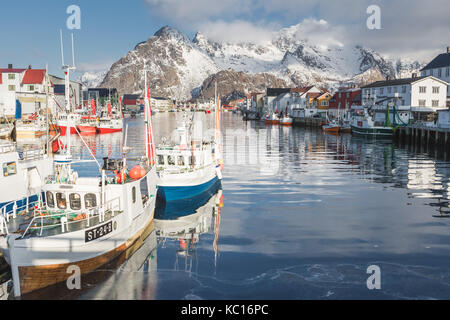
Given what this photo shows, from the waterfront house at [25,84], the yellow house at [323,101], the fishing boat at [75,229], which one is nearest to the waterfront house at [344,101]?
the yellow house at [323,101]

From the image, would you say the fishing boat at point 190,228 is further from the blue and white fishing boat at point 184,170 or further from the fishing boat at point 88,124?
the fishing boat at point 88,124

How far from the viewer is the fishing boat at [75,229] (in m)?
16.1

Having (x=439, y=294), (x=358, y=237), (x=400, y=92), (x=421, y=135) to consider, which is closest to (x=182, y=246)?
(x=358, y=237)

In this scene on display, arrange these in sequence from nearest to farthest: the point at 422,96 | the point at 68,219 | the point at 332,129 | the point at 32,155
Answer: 1. the point at 68,219
2. the point at 32,155
3. the point at 422,96
4. the point at 332,129

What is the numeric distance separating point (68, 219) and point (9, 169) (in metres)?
9.80

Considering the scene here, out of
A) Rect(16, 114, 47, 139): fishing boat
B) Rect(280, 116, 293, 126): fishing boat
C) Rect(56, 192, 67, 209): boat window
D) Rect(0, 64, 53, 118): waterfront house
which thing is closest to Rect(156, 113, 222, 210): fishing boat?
Rect(56, 192, 67, 209): boat window

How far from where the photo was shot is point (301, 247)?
21609mm

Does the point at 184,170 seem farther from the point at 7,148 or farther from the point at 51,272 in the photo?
the point at 51,272

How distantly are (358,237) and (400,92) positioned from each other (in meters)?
88.1

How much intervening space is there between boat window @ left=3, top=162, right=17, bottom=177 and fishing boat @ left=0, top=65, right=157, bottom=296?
17.1 feet

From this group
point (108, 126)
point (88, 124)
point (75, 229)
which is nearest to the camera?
point (75, 229)

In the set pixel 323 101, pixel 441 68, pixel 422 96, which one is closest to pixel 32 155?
pixel 422 96

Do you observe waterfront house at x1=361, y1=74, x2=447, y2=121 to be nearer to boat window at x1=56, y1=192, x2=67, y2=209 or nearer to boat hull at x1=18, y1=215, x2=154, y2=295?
boat window at x1=56, y1=192, x2=67, y2=209

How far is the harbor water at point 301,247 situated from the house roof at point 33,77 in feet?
328
